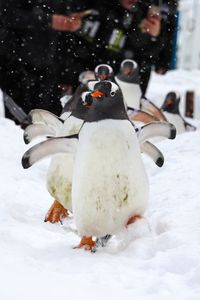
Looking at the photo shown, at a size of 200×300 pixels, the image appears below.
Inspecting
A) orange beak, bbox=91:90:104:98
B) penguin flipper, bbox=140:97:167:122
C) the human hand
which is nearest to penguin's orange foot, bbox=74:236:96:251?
orange beak, bbox=91:90:104:98

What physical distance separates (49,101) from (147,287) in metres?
5.08

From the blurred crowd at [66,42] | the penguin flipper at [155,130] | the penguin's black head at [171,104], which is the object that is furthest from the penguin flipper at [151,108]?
the penguin flipper at [155,130]

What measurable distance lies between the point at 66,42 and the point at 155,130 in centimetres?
575

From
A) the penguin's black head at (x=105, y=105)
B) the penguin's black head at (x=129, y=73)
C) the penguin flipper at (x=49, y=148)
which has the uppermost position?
the penguin's black head at (x=105, y=105)

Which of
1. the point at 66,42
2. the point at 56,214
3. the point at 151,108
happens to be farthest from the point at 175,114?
the point at 56,214

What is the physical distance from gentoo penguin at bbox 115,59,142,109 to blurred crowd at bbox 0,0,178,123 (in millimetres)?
704

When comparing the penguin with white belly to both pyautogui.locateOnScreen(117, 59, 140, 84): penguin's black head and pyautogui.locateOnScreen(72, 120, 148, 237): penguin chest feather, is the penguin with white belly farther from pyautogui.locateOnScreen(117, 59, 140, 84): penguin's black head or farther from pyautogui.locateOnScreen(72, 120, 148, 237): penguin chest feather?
pyautogui.locateOnScreen(117, 59, 140, 84): penguin's black head

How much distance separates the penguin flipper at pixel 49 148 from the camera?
3.09 metres

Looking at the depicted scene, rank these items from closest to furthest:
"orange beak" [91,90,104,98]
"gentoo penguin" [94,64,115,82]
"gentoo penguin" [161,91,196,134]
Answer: "orange beak" [91,90,104,98] → "gentoo penguin" [94,64,115,82] → "gentoo penguin" [161,91,196,134]

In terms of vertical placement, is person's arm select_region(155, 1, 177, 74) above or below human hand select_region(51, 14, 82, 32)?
below

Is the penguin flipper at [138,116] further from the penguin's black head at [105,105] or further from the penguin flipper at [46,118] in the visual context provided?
the penguin's black head at [105,105]

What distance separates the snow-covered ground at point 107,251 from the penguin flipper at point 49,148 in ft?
1.11

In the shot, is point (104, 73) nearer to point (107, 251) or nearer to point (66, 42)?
point (107, 251)

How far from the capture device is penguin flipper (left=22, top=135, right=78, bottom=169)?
10.1 feet
